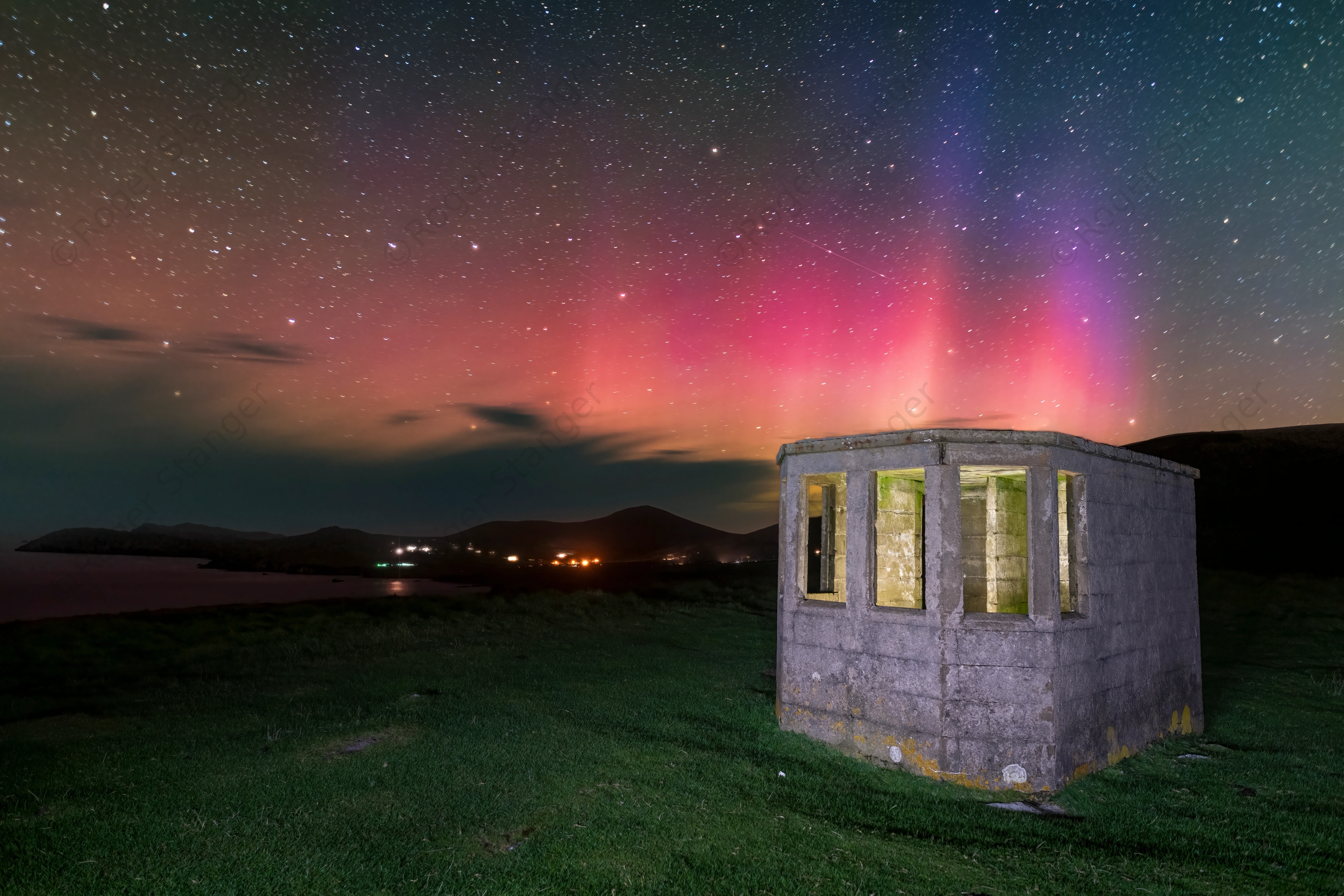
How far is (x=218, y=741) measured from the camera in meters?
9.37

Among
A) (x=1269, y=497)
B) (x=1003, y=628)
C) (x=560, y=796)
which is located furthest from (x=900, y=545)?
(x=1269, y=497)

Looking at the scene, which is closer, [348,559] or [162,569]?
[162,569]

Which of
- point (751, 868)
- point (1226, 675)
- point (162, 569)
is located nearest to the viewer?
point (751, 868)

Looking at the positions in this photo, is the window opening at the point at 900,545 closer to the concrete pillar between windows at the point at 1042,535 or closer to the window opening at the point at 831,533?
the window opening at the point at 831,533

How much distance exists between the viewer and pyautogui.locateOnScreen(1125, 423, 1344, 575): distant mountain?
183 ft

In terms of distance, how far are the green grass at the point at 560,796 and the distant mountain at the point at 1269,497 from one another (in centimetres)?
5114

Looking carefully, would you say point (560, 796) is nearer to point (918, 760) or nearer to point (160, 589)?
point (918, 760)

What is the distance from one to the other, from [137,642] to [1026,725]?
72.6 ft

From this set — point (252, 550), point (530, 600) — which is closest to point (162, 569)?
point (252, 550)

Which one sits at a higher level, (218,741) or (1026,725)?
(1026,725)

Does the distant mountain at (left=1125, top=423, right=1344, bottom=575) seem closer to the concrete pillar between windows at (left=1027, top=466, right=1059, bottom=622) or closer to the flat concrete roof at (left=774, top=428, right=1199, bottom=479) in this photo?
the flat concrete roof at (left=774, top=428, right=1199, bottom=479)

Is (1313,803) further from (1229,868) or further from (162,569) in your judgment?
(162,569)

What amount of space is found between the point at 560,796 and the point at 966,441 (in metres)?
6.12

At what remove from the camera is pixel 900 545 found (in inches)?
529
